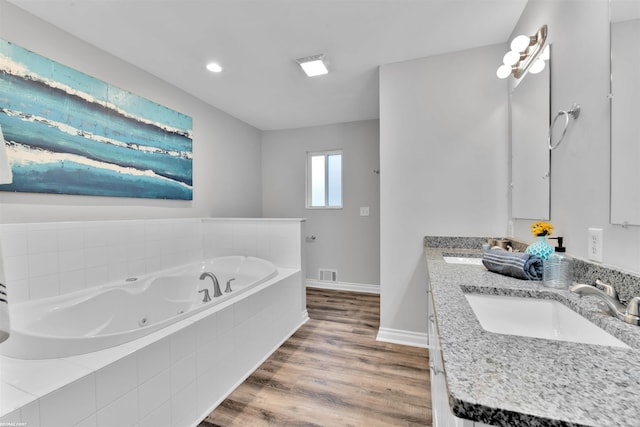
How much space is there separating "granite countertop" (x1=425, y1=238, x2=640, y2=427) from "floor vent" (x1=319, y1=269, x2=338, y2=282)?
320 cm

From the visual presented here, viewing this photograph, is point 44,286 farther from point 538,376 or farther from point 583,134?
point 583,134

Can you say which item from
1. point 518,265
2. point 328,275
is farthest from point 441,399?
point 328,275

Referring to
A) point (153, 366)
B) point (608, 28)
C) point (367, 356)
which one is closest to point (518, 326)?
point (608, 28)

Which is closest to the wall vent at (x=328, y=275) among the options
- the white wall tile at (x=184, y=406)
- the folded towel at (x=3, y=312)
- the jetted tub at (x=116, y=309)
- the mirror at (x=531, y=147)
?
the jetted tub at (x=116, y=309)

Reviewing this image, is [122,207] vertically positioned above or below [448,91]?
below

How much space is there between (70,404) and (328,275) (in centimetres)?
322

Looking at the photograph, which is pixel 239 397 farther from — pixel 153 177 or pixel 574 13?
pixel 574 13

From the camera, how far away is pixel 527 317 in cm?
103

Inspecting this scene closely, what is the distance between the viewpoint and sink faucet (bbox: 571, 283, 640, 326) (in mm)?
716

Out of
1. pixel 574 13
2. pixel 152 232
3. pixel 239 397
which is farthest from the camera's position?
pixel 152 232

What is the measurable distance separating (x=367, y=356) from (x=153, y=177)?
2.48m

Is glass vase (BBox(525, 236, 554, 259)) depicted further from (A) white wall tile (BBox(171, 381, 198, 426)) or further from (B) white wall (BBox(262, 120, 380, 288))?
(B) white wall (BBox(262, 120, 380, 288))

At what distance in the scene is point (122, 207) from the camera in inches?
88.2

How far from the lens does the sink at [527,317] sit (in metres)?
0.90
